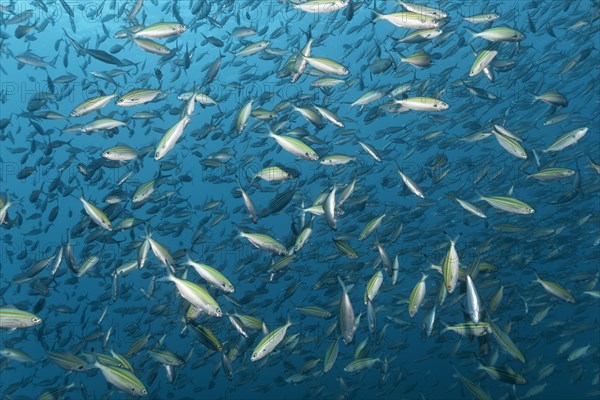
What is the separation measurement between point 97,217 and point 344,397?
6762mm

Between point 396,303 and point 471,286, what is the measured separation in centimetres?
553

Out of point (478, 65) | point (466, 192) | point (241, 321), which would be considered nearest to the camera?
point (241, 321)

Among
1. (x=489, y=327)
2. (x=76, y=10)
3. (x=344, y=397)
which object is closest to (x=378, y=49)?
(x=489, y=327)

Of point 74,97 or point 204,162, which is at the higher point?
point 204,162

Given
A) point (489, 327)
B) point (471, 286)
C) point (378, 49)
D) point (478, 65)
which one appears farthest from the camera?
point (378, 49)

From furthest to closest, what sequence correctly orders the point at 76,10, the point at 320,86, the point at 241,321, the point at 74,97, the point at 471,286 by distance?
1. the point at 74,97
2. the point at 76,10
3. the point at 320,86
4. the point at 241,321
5. the point at 471,286

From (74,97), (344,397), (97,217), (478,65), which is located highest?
(478,65)

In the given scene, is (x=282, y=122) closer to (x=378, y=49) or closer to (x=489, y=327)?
(x=378, y=49)

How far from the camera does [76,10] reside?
23250 mm

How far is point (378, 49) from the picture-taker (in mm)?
9398

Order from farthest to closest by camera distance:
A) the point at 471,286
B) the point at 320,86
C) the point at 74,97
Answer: the point at 74,97 → the point at 320,86 → the point at 471,286

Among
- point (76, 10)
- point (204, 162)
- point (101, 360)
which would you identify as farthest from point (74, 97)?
point (101, 360)

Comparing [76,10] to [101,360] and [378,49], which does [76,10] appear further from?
[101,360]

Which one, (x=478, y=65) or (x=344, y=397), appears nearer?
(x=478, y=65)
